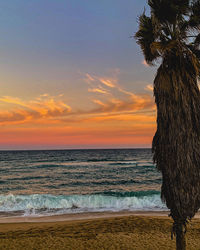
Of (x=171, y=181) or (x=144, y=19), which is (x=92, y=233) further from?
(x=144, y=19)

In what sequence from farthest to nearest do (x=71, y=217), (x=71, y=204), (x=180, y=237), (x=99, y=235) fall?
1. (x=71, y=204)
2. (x=71, y=217)
3. (x=99, y=235)
4. (x=180, y=237)

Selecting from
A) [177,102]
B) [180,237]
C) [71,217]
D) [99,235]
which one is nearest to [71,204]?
[71,217]

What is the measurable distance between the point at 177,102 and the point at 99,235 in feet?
22.9

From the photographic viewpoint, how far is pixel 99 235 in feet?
31.3

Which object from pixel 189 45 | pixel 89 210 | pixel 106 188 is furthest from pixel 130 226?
pixel 106 188

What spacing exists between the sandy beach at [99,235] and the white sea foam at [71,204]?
11.3 ft

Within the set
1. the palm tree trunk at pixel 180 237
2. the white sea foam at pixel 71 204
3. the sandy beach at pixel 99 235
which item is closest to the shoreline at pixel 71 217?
the sandy beach at pixel 99 235

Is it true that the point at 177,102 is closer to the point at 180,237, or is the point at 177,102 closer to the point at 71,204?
the point at 180,237

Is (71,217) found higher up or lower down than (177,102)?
lower down

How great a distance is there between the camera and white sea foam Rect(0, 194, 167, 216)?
15.8m

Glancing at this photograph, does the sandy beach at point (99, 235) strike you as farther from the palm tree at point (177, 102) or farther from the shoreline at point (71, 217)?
the palm tree at point (177, 102)

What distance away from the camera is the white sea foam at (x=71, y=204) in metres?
15.8

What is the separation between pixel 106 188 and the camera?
25281mm

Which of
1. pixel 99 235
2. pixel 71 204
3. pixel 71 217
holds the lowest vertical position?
pixel 71 204
